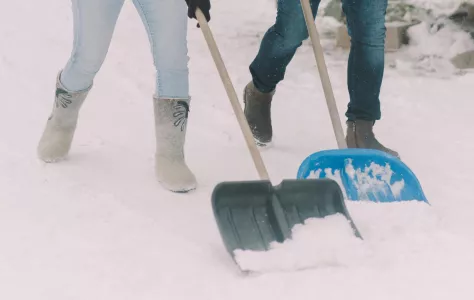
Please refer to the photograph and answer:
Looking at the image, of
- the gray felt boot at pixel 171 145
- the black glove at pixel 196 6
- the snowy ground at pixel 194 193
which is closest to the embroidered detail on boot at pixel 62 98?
the snowy ground at pixel 194 193

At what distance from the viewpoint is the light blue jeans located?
99.6 inches

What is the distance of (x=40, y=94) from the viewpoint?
3836 millimetres

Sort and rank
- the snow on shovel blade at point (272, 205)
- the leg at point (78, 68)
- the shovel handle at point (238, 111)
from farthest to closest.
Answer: the leg at point (78, 68) < the shovel handle at point (238, 111) < the snow on shovel blade at point (272, 205)

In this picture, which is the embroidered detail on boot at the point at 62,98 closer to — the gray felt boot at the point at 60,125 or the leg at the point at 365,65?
the gray felt boot at the point at 60,125

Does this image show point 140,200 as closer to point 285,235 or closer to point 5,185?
point 5,185

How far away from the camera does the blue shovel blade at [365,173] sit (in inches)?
95.4

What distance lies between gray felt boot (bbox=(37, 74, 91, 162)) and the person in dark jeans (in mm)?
836

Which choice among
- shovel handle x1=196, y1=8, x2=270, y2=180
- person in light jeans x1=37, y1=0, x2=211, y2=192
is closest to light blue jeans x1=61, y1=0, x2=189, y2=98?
person in light jeans x1=37, y1=0, x2=211, y2=192

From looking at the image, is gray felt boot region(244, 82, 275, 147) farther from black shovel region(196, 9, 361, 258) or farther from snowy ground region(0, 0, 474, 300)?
black shovel region(196, 9, 361, 258)

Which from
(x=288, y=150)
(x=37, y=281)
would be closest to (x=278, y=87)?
(x=288, y=150)

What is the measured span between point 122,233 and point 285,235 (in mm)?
554

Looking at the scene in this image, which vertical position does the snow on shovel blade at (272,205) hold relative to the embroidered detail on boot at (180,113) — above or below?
above

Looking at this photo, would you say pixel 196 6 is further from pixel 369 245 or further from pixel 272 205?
pixel 369 245

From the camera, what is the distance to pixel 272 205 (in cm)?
Result: 214
